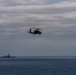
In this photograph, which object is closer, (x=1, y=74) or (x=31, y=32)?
(x=31, y=32)

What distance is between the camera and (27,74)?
153 metres

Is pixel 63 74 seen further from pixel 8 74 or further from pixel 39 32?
pixel 39 32

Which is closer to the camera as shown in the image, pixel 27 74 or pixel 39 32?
pixel 39 32

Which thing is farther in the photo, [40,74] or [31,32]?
[40,74]

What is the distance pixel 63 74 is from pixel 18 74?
15343 mm

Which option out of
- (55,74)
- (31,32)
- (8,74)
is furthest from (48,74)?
(31,32)

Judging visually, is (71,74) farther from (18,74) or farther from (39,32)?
(39,32)

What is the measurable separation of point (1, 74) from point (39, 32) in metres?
72.5

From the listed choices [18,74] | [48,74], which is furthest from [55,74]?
[18,74]

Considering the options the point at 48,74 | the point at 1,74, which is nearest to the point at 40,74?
the point at 48,74

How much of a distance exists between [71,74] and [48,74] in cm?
783

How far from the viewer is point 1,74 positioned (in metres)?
156

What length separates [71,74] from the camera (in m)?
150

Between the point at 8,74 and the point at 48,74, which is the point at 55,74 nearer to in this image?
the point at 48,74
